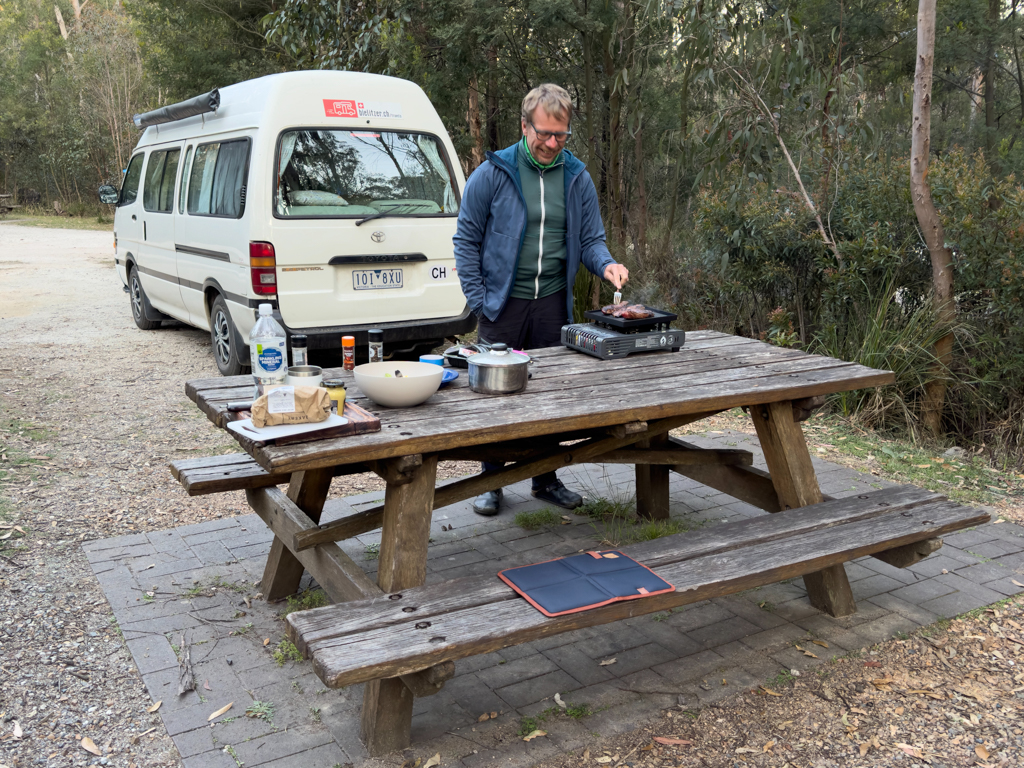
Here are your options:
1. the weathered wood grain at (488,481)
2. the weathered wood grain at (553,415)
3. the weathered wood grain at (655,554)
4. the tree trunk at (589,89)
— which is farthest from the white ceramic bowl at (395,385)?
the tree trunk at (589,89)

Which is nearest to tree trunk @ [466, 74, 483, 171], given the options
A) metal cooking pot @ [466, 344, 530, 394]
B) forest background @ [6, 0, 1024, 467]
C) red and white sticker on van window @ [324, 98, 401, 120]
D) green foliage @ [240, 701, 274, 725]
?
forest background @ [6, 0, 1024, 467]

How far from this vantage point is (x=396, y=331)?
6.76 metres

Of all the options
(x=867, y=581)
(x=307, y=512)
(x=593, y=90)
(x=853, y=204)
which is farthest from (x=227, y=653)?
(x=593, y=90)

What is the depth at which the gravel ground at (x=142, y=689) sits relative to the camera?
261cm

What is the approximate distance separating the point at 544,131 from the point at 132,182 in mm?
7284

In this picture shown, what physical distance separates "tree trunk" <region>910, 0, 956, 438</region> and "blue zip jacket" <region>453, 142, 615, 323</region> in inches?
101

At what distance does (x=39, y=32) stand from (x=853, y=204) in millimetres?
40976

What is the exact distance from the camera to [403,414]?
9.16 ft

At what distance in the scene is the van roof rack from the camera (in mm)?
A: 7172

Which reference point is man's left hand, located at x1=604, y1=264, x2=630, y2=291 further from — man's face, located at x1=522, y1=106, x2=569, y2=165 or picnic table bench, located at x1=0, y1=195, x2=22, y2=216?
picnic table bench, located at x1=0, y1=195, x2=22, y2=216

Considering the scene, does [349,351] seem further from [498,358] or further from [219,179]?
[219,179]

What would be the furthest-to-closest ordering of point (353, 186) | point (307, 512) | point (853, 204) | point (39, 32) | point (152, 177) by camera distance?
point (39, 32), point (152, 177), point (353, 186), point (853, 204), point (307, 512)

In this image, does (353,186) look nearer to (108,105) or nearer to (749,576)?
(749,576)

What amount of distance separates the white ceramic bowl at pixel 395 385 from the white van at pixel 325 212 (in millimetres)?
3645
